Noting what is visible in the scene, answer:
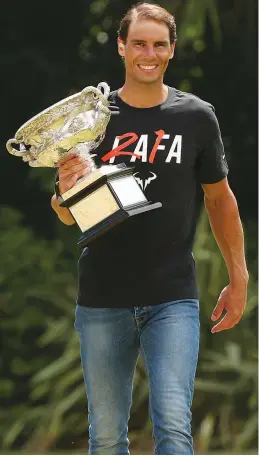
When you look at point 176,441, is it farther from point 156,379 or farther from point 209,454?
point 209,454

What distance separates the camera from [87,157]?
114 inches

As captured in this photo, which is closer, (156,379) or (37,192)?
(156,379)

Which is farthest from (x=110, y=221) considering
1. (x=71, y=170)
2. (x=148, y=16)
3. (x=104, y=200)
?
(x=148, y=16)

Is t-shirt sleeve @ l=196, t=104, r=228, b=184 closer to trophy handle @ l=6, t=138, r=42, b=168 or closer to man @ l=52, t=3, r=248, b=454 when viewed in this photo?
man @ l=52, t=3, r=248, b=454

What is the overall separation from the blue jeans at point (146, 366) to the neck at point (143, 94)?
557 millimetres

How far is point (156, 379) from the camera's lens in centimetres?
286

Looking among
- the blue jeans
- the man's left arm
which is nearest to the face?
the man's left arm

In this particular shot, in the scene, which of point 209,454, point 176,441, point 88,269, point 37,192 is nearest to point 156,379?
point 176,441

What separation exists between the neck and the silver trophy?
0.08m

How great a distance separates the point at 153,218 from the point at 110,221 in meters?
0.16

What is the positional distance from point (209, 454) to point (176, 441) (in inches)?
105

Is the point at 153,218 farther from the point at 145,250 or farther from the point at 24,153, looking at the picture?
the point at 24,153

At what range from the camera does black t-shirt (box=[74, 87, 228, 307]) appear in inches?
115

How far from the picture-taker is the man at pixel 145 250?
2.92m
